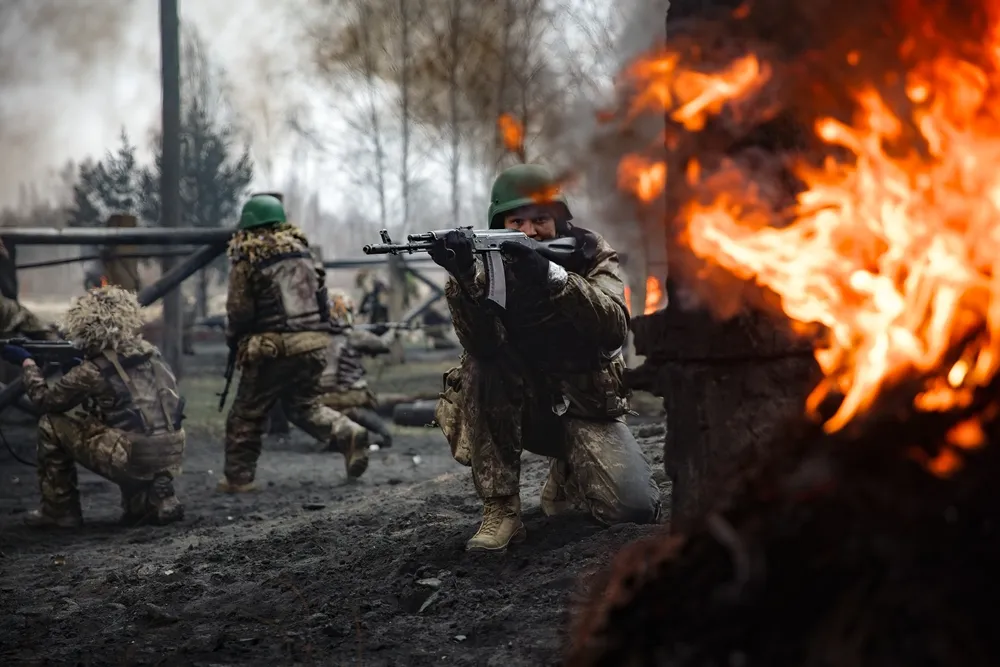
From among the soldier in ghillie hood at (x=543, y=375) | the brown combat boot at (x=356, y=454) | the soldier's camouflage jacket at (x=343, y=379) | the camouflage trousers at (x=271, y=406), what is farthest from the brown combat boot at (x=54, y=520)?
the soldier's camouflage jacket at (x=343, y=379)

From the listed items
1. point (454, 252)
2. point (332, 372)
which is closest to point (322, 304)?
point (332, 372)

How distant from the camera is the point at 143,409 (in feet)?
21.8

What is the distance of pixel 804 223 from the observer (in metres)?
3.05

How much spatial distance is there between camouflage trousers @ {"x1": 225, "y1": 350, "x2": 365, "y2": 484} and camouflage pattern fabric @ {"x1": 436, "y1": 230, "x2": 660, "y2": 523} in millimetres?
3027

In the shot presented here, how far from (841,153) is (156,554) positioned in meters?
4.26

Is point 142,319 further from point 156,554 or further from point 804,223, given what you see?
point 804,223

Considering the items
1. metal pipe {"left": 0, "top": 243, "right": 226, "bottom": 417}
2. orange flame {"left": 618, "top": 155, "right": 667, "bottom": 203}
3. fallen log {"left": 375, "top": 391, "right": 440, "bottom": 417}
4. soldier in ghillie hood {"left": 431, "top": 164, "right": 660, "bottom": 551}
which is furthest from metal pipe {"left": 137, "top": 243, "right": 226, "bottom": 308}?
orange flame {"left": 618, "top": 155, "right": 667, "bottom": 203}

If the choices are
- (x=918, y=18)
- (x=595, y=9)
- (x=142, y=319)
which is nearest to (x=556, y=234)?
(x=595, y=9)

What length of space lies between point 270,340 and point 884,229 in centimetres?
581

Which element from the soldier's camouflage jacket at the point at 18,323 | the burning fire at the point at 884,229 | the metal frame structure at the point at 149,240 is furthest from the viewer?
the metal frame structure at the point at 149,240

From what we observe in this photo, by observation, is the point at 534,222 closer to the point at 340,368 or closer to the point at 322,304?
the point at 322,304

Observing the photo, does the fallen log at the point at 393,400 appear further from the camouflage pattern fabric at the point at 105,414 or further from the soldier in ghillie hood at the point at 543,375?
the soldier in ghillie hood at the point at 543,375

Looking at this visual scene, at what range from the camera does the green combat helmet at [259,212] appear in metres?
8.12

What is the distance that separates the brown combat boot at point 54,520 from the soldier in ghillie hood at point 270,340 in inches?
55.0
